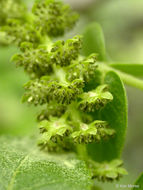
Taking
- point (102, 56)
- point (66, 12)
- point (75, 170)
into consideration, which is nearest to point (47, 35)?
Answer: point (66, 12)

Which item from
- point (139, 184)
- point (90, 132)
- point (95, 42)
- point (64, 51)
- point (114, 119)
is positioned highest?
point (95, 42)

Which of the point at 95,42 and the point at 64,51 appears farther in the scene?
the point at 95,42

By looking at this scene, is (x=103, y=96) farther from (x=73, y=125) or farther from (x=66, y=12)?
(x=66, y=12)

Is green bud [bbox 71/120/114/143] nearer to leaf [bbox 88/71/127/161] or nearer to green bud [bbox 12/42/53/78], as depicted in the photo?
leaf [bbox 88/71/127/161]

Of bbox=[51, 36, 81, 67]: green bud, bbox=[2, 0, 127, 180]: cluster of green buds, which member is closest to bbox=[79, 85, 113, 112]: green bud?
bbox=[2, 0, 127, 180]: cluster of green buds

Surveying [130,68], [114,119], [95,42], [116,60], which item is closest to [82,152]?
[114,119]

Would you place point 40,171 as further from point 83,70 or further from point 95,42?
point 95,42

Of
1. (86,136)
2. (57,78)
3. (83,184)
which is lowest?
(83,184)
